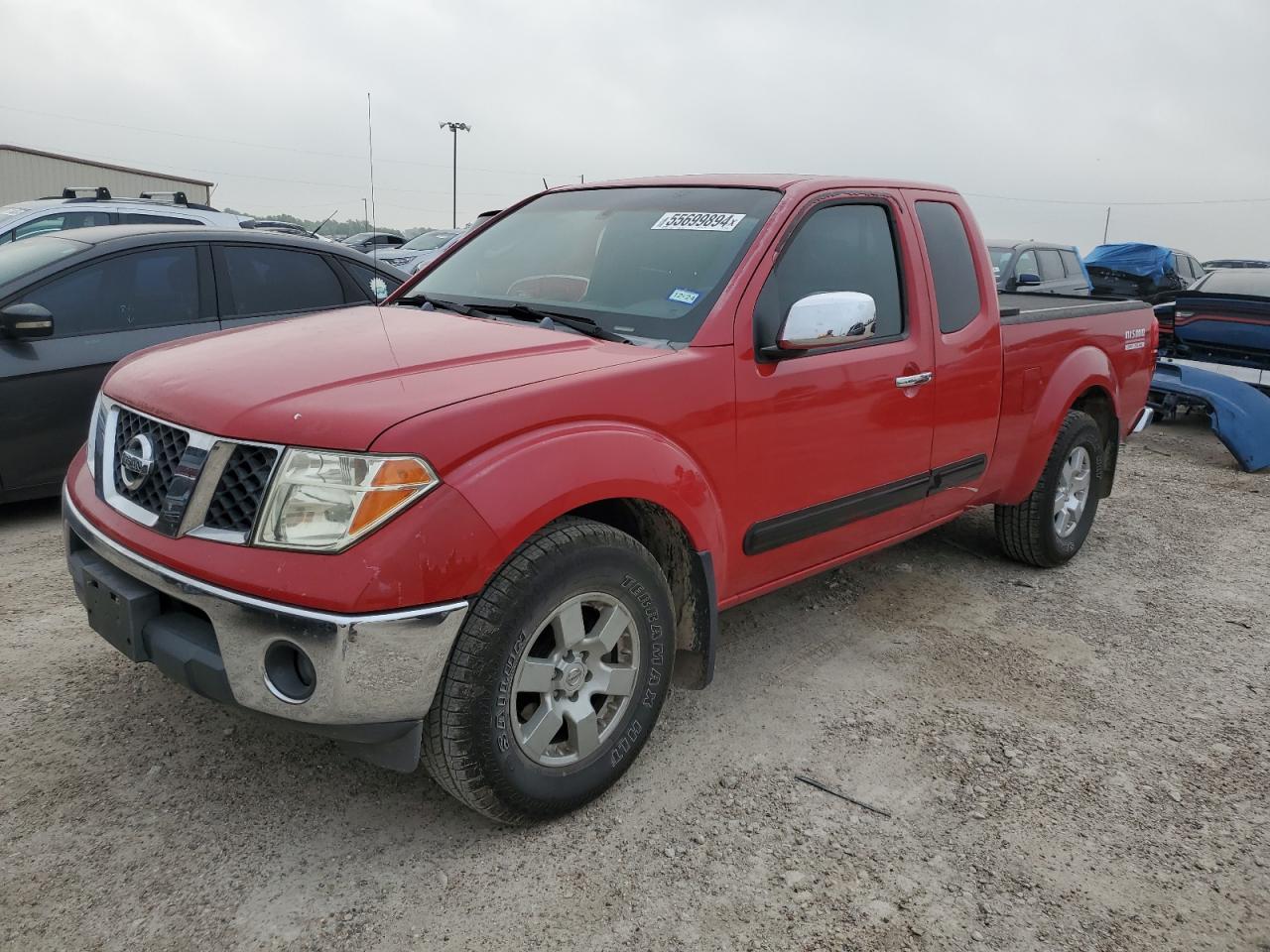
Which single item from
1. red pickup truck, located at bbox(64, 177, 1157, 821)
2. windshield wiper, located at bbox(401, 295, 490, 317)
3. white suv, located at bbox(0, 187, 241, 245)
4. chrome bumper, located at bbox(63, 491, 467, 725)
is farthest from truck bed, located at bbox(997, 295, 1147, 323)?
white suv, located at bbox(0, 187, 241, 245)

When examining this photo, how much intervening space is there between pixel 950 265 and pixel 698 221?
1.27 metres

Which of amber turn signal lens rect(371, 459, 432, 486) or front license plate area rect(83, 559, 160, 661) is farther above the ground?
amber turn signal lens rect(371, 459, 432, 486)

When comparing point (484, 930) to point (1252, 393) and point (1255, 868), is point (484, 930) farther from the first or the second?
point (1252, 393)

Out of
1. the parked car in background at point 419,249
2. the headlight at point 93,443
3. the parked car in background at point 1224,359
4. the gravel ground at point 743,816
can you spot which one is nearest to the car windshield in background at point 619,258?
the headlight at point 93,443

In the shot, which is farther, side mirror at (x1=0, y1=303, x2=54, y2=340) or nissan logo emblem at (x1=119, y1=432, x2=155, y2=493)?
side mirror at (x1=0, y1=303, x2=54, y2=340)

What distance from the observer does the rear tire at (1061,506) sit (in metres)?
4.73

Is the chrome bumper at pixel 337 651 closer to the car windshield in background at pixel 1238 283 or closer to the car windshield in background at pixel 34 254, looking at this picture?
the car windshield in background at pixel 34 254

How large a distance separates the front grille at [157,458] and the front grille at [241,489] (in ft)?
0.59

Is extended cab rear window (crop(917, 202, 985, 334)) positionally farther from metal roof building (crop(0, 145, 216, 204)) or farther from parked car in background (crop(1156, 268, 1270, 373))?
metal roof building (crop(0, 145, 216, 204))

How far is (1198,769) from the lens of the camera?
10.2 feet

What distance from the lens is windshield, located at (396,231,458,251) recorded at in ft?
69.3

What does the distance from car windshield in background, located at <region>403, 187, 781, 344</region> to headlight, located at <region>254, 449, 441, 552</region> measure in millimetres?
1050

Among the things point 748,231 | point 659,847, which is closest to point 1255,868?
point 659,847

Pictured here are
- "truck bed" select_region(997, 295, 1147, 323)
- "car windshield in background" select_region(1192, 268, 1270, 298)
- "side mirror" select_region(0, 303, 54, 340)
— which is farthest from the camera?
"car windshield in background" select_region(1192, 268, 1270, 298)
